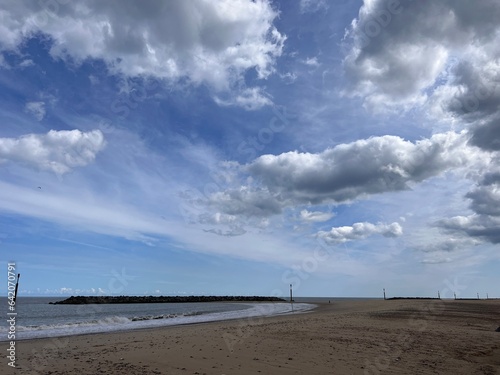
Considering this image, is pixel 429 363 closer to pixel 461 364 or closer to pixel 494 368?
pixel 461 364

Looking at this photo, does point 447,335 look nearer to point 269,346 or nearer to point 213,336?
point 269,346

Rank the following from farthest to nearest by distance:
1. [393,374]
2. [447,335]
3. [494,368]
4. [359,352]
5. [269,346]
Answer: [447,335], [269,346], [359,352], [494,368], [393,374]

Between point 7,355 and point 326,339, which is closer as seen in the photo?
point 7,355

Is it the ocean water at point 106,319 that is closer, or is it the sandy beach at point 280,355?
the sandy beach at point 280,355

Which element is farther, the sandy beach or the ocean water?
the ocean water

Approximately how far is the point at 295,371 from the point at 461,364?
19.2ft

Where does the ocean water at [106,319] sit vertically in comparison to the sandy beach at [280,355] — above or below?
below

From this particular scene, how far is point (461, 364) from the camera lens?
12.6m

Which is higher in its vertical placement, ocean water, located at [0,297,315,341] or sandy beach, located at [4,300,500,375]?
sandy beach, located at [4,300,500,375]

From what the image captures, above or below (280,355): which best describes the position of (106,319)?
below

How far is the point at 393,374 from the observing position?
11.1 metres

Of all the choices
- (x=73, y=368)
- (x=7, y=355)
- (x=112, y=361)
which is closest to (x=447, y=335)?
(x=112, y=361)

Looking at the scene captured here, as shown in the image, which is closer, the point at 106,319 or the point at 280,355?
the point at 280,355

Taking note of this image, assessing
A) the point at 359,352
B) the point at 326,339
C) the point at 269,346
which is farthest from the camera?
the point at 326,339
